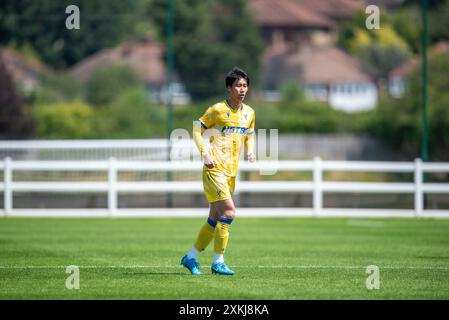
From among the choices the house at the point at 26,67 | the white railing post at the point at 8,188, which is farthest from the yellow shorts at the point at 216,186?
the house at the point at 26,67

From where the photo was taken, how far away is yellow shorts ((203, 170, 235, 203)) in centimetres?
1093

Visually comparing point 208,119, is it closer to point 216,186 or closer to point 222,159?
point 222,159

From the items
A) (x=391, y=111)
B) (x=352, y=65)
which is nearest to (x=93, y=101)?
(x=391, y=111)

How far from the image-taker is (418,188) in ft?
74.4

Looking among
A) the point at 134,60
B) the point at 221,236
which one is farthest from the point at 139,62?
the point at 221,236

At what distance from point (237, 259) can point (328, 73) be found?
71.0 meters

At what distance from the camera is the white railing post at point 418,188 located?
22578mm

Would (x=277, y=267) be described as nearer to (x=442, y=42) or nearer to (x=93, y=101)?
(x=93, y=101)

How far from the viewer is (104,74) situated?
5741 centimetres

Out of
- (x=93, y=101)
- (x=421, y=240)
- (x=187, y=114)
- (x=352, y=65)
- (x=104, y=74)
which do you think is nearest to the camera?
(x=421, y=240)

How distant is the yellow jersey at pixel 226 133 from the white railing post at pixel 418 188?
12.1 meters

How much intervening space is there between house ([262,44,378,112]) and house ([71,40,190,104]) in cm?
916

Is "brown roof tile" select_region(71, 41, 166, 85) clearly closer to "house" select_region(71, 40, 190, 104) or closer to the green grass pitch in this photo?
"house" select_region(71, 40, 190, 104)
